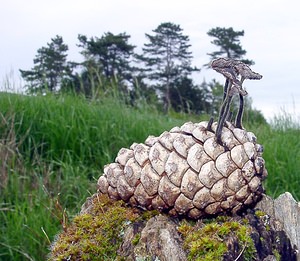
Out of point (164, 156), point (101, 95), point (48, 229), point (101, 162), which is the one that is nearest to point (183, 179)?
point (164, 156)

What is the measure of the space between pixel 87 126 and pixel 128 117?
1.37 feet

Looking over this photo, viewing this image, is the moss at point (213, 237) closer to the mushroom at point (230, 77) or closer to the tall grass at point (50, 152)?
the mushroom at point (230, 77)

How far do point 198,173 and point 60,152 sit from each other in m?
2.84

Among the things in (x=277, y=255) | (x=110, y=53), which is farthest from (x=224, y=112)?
(x=110, y=53)

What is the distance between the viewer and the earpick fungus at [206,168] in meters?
1.52

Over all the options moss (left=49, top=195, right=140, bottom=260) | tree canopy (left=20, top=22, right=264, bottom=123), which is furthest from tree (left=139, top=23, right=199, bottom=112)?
moss (left=49, top=195, right=140, bottom=260)

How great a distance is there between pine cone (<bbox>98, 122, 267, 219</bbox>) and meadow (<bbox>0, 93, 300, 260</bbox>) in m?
1.80

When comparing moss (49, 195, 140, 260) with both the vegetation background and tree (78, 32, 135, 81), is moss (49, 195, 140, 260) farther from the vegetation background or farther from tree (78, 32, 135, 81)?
tree (78, 32, 135, 81)

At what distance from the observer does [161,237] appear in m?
1.48

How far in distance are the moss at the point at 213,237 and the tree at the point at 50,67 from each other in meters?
4.15

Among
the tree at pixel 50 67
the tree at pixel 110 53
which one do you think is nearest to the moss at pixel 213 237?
the tree at pixel 50 67

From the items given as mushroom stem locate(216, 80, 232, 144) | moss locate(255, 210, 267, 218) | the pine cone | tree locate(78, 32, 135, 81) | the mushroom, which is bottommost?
moss locate(255, 210, 267, 218)

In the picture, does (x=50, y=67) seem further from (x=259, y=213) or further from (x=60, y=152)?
(x=259, y=213)

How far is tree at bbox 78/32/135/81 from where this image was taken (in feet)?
24.6
